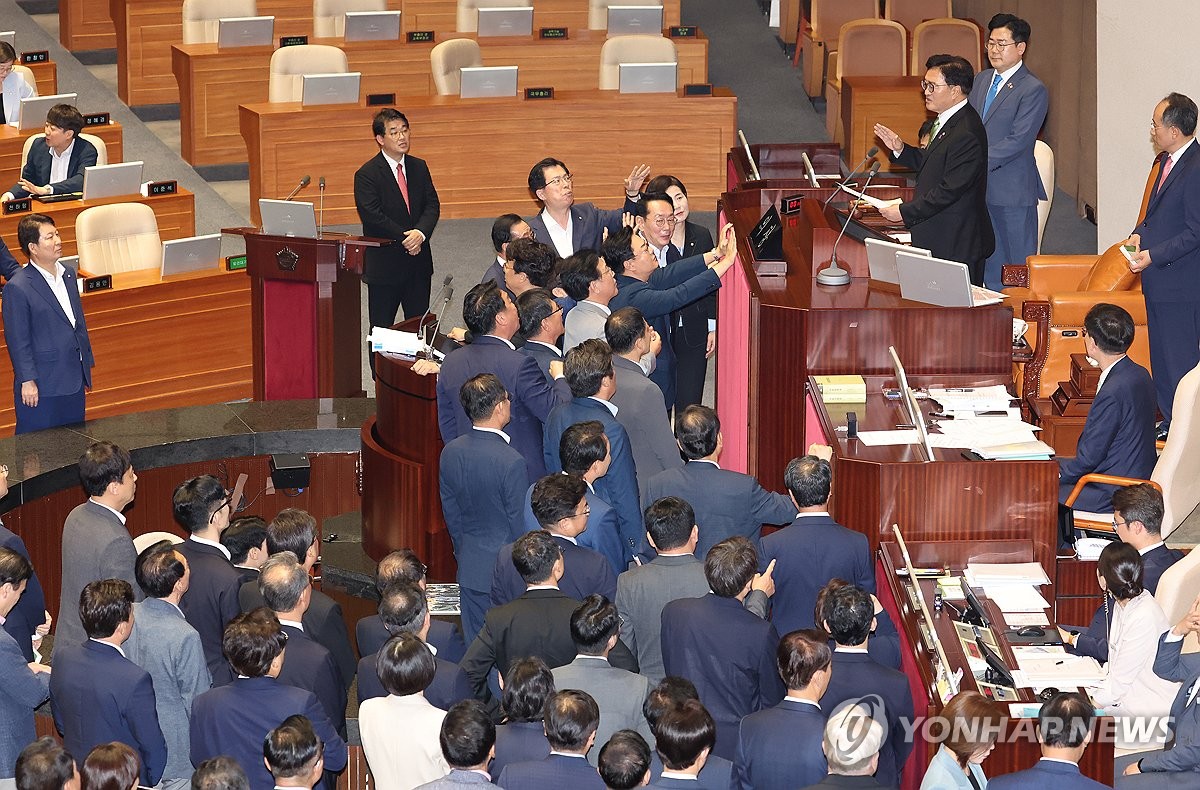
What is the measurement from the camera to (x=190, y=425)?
7617 millimetres

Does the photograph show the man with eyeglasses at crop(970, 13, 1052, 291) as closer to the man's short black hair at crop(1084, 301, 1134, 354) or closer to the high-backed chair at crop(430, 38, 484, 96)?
the man's short black hair at crop(1084, 301, 1134, 354)

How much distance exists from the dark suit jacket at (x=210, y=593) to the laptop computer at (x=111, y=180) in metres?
4.83

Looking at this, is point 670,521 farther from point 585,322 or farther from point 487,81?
point 487,81

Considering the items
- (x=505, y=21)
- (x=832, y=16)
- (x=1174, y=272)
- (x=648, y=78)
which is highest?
(x=832, y=16)

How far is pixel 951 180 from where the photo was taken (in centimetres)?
723

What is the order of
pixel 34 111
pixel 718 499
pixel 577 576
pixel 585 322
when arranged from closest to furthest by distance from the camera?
1. pixel 577 576
2. pixel 718 499
3. pixel 585 322
4. pixel 34 111

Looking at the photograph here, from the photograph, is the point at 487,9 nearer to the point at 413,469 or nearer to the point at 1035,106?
the point at 1035,106

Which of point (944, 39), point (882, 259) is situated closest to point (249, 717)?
point (882, 259)

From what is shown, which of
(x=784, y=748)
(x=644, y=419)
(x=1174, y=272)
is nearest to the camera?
(x=784, y=748)

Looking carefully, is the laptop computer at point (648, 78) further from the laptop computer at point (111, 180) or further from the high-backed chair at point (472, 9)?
the laptop computer at point (111, 180)

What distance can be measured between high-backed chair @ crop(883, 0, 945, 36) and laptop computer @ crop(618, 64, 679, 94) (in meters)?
2.09

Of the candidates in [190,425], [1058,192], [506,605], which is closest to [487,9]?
[1058,192]

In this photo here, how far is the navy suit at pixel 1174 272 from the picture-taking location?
24.3 feet

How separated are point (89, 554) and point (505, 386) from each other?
1471mm
